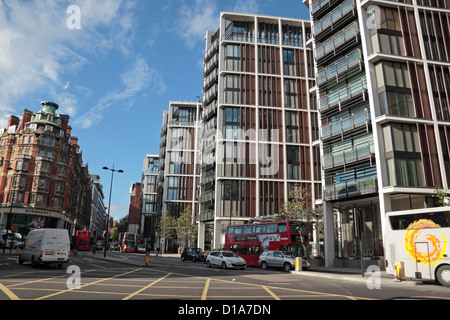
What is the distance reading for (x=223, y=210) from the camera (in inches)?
1971

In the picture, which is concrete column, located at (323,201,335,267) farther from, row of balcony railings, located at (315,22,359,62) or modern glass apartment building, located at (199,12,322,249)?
modern glass apartment building, located at (199,12,322,249)

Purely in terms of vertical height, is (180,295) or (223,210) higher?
(223,210)

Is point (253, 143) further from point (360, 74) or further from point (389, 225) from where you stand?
point (389, 225)

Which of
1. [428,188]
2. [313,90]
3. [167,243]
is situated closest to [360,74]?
[313,90]

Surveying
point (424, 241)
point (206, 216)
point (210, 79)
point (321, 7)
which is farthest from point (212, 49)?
point (424, 241)

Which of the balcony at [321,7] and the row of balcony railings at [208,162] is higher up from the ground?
the balcony at [321,7]

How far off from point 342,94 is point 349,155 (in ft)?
20.3

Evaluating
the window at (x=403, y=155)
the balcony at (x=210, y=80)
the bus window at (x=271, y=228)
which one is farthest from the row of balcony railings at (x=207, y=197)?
the window at (x=403, y=155)

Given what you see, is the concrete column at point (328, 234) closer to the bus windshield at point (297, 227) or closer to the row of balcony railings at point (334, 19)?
the bus windshield at point (297, 227)

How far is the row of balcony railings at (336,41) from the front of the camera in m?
31.0

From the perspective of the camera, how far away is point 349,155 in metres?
29.8

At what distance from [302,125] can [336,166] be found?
24.6 m

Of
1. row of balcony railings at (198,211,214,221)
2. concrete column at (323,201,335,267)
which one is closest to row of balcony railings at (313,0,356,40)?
concrete column at (323,201,335,267)

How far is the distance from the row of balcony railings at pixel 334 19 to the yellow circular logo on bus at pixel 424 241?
22.9 metres
